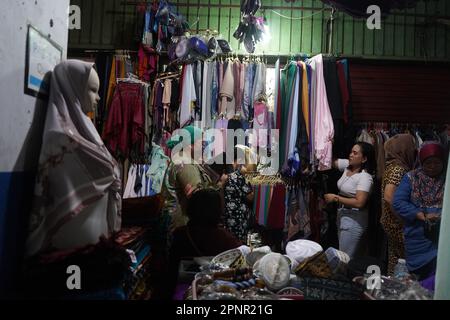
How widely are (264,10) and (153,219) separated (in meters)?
3.28

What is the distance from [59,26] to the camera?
1850mm

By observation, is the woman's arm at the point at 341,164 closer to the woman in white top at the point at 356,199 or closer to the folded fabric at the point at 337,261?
the woman in white top at the point at 356,199

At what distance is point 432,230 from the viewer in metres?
2.22

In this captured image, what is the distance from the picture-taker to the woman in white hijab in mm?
1411

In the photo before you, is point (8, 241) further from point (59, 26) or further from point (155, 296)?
point (59, 26)

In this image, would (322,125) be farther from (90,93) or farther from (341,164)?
(90,93)

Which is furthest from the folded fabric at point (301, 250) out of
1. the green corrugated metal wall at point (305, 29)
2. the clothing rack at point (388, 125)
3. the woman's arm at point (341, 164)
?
the green corrugated metal wall at point (305, 29)

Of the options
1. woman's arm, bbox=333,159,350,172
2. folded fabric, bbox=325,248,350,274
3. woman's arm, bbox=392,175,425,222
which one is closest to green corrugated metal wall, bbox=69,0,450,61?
woman's arm, bbox=333,159,350,172

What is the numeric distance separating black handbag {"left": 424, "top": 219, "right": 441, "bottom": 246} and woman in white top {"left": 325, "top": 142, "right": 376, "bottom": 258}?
32.9 inches

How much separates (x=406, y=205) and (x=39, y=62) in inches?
89.2

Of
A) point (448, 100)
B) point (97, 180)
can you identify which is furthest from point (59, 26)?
point (448, 100)

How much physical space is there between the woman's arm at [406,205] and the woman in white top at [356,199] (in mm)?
703

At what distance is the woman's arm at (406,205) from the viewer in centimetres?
227

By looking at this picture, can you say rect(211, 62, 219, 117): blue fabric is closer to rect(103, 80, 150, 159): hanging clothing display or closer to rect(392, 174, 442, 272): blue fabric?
rect(103, 80, 150, 159): hanging clothing display
